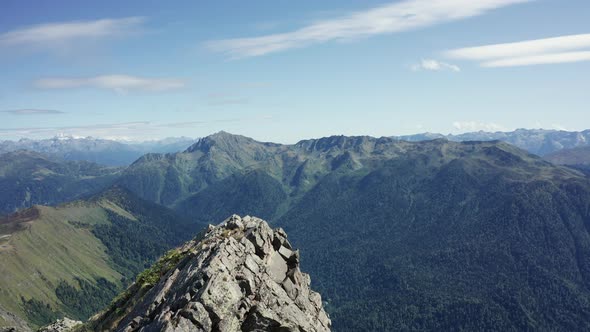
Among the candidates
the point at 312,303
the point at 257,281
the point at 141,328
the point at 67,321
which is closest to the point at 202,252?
the point at 257,281

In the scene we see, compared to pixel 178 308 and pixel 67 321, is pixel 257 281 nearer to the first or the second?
pixel 178 308

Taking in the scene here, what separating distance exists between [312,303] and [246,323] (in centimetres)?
1686

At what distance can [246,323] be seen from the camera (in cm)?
5012

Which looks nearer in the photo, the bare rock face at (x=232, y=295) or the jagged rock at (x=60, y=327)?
the bare rock face at (x=232, y=295)

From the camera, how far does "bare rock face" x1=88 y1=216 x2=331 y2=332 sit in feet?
158

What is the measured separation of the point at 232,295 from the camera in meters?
50.9

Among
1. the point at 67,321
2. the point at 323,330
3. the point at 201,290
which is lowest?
the point at 67,321

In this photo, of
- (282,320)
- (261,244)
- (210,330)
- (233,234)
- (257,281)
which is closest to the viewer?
(210,330)

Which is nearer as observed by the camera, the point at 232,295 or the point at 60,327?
the point at 232,295

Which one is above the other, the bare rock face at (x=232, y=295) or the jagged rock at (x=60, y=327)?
the bare rock face at (x=232, y=295)

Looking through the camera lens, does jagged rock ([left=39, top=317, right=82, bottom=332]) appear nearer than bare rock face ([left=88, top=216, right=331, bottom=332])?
No

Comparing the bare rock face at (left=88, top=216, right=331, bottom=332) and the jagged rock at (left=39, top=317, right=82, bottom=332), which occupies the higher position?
the bare rock face at (left=88, top=216, right=331, bottom=332)

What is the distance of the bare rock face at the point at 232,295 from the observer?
48281 mm

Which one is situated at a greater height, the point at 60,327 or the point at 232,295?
the point at 232,295
